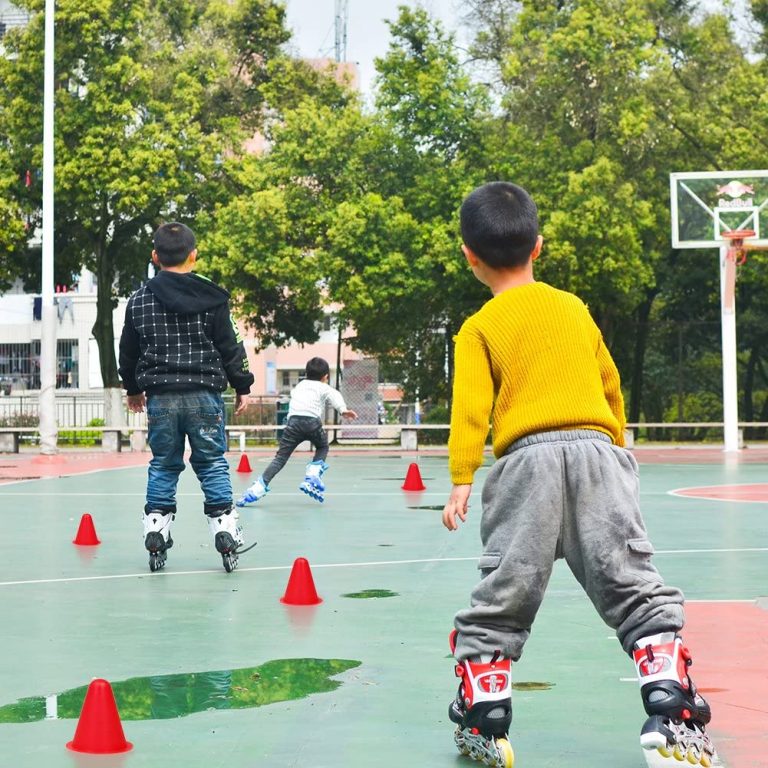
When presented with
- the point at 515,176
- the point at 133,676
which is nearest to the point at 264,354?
the point at 515,176

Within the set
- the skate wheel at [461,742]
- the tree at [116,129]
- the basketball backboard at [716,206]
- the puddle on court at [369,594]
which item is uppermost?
the tree at [116,129]

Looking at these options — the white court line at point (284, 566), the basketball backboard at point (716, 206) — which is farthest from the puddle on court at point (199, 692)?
the basketball backboard at point (716, 206)

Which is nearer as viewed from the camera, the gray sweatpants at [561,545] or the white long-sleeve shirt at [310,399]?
the gray sweatpants at [561,545]

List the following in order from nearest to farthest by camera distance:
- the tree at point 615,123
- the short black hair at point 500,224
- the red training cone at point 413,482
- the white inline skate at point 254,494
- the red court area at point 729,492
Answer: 1. the short black hair at point 500,224
2. the white inline skate at point 254,494
3. the red court area at point 729,492
4. the red training cone at point 413,482
5. the tree at point 615,123

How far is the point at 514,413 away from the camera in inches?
171

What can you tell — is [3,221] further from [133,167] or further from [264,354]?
[264,354]

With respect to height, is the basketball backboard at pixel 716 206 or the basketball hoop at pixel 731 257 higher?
the basketball backboard at pixel 716 206

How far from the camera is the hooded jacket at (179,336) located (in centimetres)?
857

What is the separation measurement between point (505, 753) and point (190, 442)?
16.1 ft

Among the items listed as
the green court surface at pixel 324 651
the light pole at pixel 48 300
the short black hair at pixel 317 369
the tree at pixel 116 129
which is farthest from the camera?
the tree at pixel 116 129

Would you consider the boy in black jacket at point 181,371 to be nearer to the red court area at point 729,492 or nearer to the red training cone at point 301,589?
the red training cone at point 301,589

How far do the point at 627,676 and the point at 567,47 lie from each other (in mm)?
25349

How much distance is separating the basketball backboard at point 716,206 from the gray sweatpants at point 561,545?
22.5m

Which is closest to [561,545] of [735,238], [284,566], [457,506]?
[457,506]
